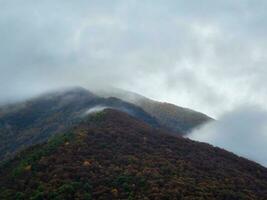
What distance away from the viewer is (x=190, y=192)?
109000mm

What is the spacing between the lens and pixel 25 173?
379 feet

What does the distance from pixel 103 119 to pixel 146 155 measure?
35272mm

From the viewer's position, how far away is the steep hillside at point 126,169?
10675cm

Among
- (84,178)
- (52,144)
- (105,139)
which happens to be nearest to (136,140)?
(105,139)

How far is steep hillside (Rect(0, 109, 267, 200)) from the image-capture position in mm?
106750

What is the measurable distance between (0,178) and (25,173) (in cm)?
773

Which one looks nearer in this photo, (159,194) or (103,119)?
(159,194)

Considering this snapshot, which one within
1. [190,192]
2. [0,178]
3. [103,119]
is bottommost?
[0,178]

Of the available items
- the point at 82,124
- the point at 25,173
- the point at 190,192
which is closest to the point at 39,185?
the point at 25,173

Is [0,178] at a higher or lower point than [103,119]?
lower

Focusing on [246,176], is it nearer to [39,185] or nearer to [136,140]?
[136,140]

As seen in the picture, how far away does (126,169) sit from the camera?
11781 cm

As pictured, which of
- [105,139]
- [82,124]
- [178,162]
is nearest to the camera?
[178,162]

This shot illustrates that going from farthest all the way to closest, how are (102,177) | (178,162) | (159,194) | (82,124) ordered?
(82,124) → (178,162) → (102,177) → (159,194)
